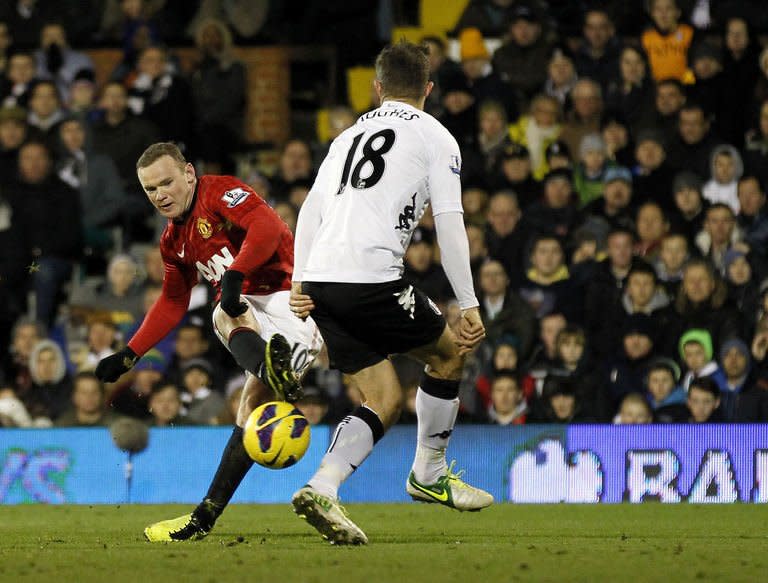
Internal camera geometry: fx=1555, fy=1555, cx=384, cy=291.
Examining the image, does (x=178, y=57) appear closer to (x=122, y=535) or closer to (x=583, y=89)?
(x=583, y=89)

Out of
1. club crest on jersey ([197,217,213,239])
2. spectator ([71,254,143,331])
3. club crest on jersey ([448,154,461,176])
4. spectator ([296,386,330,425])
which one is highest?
club crest on jersey ([448,154,461,176])

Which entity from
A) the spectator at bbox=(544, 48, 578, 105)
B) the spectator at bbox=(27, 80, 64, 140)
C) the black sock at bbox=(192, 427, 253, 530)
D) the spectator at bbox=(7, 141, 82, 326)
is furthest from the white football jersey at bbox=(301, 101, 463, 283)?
the spectator at bbox=(27, 80, 64, 140)

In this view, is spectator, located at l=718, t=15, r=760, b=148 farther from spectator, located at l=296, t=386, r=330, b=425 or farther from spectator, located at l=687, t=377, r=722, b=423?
spectator, located at l=296, t=386, r=330, b=425

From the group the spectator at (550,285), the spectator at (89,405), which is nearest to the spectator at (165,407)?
the spectator at (89,405)

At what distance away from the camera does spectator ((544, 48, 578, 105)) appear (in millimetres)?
14305

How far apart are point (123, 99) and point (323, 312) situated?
341 inches

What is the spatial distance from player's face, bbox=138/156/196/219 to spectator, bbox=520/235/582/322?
5.20m

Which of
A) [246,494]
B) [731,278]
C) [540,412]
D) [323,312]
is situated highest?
[323,312]

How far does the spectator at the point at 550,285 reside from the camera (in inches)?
490

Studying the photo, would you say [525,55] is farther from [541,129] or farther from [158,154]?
[158,154]

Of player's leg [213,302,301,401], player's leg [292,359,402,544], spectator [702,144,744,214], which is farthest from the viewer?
spectator [702,144,744,214]

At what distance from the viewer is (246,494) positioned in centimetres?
1166

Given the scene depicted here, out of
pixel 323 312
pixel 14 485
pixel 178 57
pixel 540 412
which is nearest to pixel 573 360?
pixel 540 412

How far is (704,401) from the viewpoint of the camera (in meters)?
10.9
